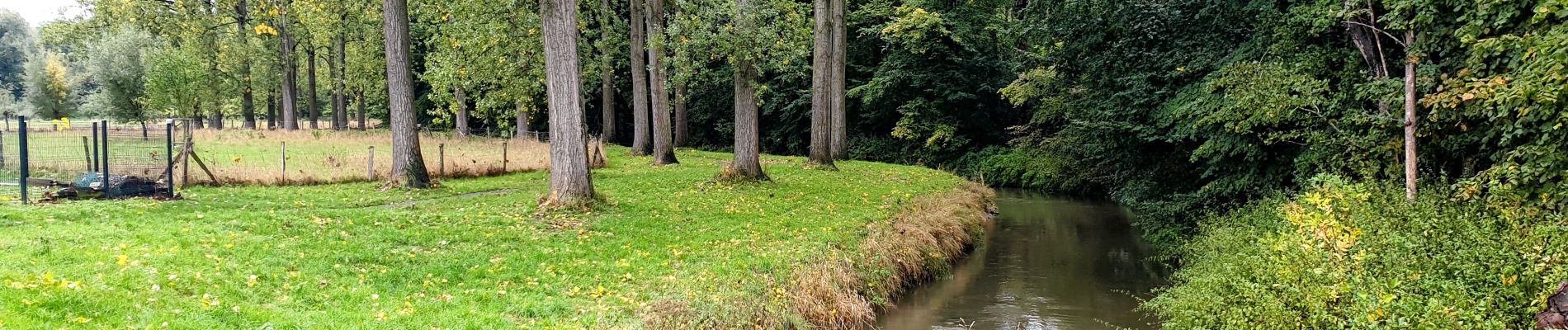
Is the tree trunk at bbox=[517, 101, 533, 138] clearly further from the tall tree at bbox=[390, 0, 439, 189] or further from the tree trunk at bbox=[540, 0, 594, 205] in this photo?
the tree trunk at bbox=[540, 0, 594, 205]

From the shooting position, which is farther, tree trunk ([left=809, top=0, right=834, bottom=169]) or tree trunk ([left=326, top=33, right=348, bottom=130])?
tree trunk ([left=326, top=33, right=348, bottom=130])

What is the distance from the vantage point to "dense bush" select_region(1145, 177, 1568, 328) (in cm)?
630

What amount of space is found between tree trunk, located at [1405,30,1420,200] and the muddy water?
336cm

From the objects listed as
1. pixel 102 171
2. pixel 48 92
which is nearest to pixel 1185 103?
pixel 102 171

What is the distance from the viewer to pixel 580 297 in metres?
7.72

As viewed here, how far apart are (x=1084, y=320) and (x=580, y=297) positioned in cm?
623

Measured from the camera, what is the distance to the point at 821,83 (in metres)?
20.3

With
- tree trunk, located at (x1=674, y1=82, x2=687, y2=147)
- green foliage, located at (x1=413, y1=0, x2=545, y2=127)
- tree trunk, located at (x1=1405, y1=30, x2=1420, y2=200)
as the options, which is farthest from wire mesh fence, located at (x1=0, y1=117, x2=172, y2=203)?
tree trunk, located at (x1=674, y1=82, x2=687, y2=147)

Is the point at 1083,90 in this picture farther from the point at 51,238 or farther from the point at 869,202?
the point at 51,238

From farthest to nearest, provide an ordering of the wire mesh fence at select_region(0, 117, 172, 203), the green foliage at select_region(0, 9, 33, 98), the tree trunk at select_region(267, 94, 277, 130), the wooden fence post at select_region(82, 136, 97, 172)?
the green foliage at select_region(0, 9, 33, 98)
the tree trunk at select_region(267, 94, 277, 130)
the wooden fence post at select_region(82, 136, 97, 172)
the wire mesh fence at select_region(0, 117, 172, 203)

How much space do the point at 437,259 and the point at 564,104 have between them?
390cm

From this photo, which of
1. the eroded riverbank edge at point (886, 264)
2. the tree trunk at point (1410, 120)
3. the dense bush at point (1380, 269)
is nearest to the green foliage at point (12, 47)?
the eroded riverbank edge at point (886, 264)

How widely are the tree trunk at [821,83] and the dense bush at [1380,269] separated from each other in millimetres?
11122

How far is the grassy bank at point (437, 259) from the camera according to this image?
6281 mm
